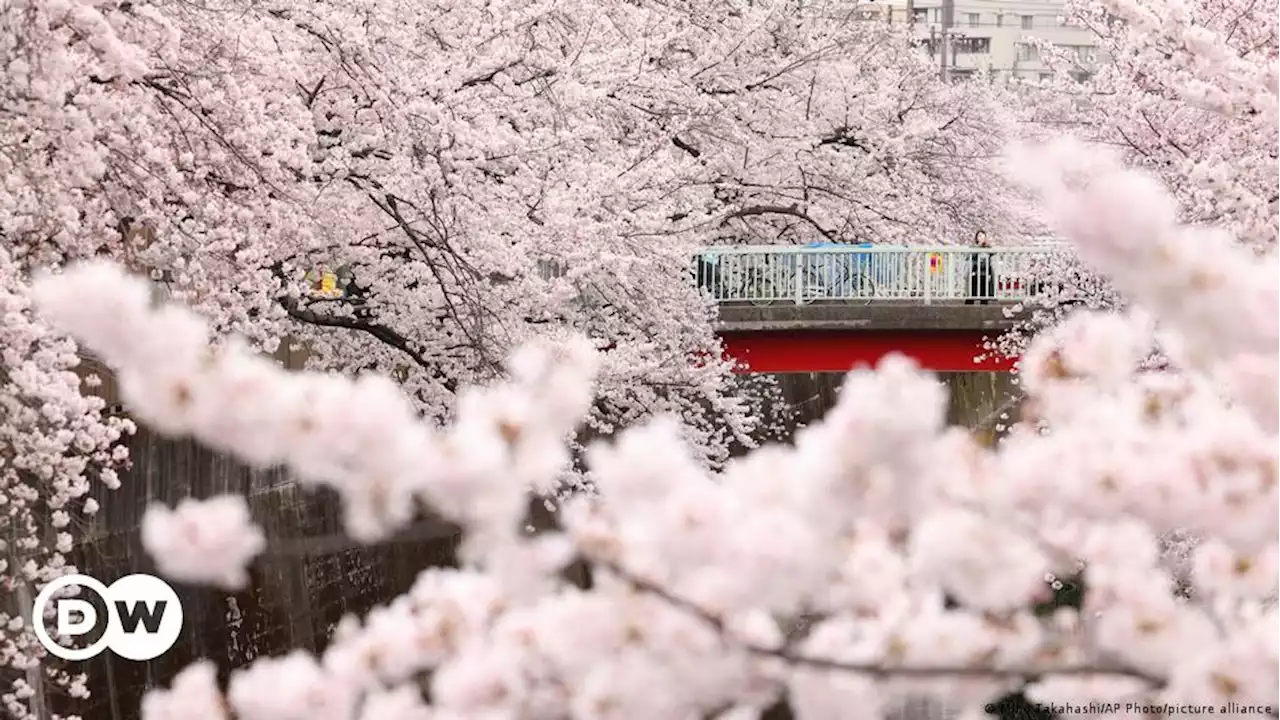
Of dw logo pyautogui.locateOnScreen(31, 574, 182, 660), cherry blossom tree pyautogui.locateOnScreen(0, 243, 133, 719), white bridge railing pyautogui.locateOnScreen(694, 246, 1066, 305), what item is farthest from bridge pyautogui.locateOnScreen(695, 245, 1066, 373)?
cherry blossom tree pyautogui.locateOnScreen(0, 243, 133, 719)

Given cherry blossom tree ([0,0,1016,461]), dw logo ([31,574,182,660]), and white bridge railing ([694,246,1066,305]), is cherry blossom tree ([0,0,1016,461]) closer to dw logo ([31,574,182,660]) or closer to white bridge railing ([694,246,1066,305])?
white bridge railing ([694,246,1066,305])

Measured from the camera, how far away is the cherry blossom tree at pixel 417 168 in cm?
991

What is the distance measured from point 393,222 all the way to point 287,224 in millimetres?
2057

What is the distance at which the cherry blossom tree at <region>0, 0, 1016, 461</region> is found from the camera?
9.91 meters

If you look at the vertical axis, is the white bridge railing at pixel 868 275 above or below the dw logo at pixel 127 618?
above

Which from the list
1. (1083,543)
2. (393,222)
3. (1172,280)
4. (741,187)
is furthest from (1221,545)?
(741,187)

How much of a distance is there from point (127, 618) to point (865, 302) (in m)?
8.86

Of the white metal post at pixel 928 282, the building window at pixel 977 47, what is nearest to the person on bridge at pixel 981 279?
the white metal post at pixel 928 282

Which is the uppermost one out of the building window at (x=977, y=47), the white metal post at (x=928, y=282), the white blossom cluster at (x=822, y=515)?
the building window at (x=977, y=47)

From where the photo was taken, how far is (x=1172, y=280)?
3312mm

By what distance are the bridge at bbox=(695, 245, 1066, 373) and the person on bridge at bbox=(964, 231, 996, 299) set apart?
1cm

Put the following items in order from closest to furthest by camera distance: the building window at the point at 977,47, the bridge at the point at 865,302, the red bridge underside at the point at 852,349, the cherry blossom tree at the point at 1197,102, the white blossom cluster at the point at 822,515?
the white blossom cluster at the point at 822,515 → the cherry blossom tree at the point at 1197,102 → the bridge at the point at 865,302 → the red bridge underside at the point at 852,349 → the building window at the point at 977,47

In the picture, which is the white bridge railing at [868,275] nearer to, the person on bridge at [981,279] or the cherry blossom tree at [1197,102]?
the person on bridge at [981,279]

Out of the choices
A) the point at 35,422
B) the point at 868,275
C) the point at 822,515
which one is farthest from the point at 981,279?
the point at 822,515
